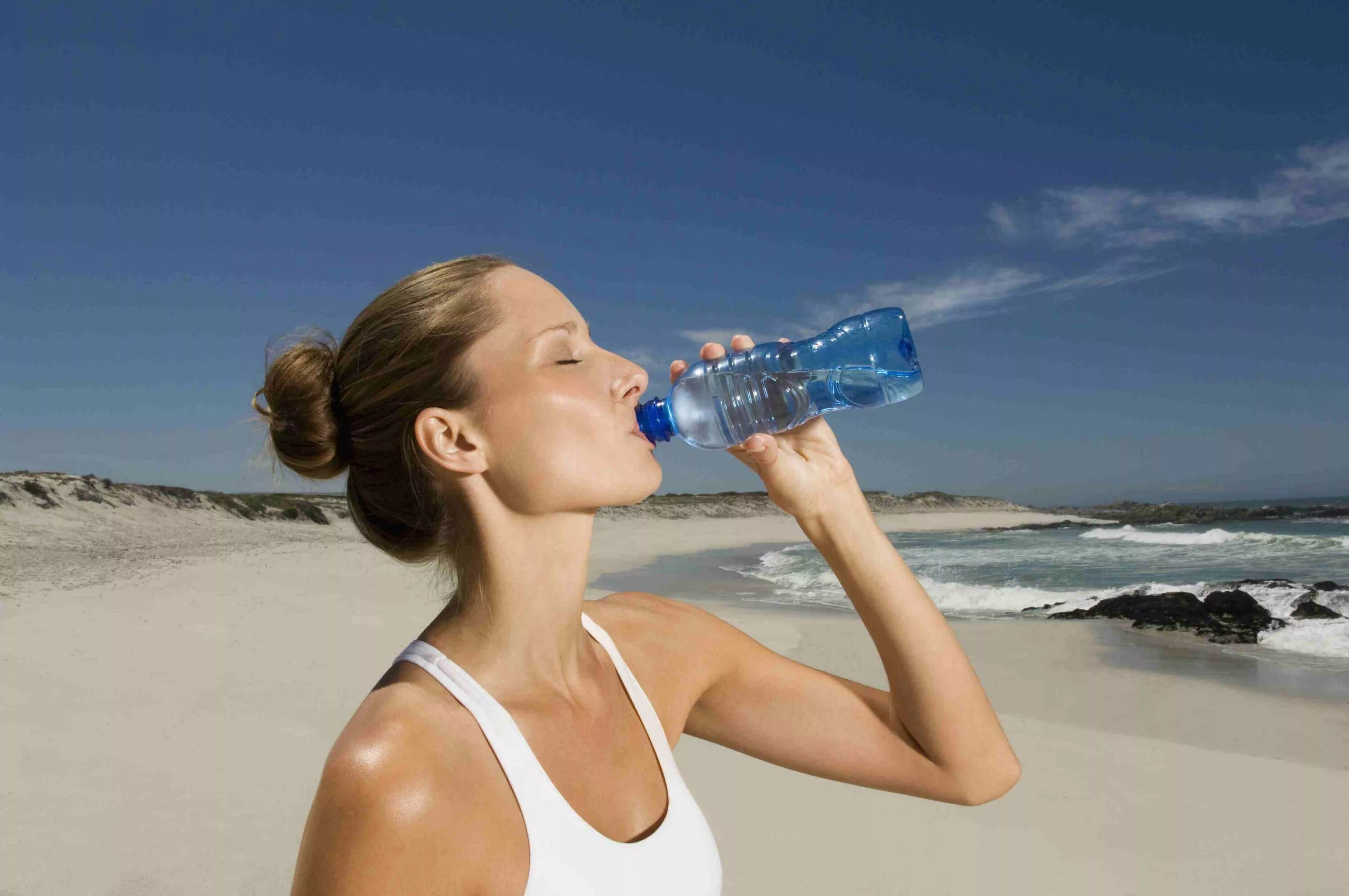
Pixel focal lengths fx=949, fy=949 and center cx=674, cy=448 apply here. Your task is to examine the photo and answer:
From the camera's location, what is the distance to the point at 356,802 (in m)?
1.25

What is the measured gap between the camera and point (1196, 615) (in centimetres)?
950

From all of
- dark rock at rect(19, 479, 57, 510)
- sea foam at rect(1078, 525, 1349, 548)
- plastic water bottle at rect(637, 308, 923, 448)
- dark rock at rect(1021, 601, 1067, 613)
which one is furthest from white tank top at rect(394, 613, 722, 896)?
sea foam at rect(1078, 525, 1349, 548)

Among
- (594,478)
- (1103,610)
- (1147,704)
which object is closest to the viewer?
(594,478)

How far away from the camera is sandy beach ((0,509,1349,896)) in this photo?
3697 millimetres

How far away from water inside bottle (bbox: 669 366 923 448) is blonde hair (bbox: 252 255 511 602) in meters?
0.57

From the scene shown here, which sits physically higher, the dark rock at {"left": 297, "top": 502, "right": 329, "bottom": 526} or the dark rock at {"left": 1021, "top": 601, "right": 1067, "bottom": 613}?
the dark rock at {"left": 1021, "top": 601, "right": 1067, "bottom": 613}

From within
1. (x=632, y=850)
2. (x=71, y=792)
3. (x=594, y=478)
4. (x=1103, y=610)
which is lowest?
(x=1103, y=610)

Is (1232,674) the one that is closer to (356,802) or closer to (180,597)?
(356,802)

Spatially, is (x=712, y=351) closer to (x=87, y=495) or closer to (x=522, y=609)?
(x=522, y=609)

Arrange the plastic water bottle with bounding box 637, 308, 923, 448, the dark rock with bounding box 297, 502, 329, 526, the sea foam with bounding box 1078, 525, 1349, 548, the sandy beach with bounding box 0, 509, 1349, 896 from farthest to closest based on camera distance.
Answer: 1. the dark rock with bounding box 297, 502, 329, 526
2. the sea foam with bounding box 1078, 525, 1349, 548
3. the sandy beach with bounding box 0, 509, 1349, 896
4. the plastic water bottle with bounding box 637, 308, 923, 448

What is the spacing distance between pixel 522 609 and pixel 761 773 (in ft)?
10.7

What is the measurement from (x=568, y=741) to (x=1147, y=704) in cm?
580

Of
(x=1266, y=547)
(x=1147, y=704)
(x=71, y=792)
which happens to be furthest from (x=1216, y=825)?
(x=1266, y=547)

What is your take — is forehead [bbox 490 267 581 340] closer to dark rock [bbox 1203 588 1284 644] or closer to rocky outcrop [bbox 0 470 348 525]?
dark rock [bbox 1203 588 1284 644]
